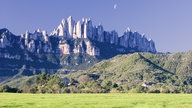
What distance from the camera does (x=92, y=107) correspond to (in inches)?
1243

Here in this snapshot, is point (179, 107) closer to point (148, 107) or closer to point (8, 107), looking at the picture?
point (148, 107)

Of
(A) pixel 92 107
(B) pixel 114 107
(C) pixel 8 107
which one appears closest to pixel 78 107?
(A) pixel 92 107

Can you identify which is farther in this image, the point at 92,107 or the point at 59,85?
the point at 59,85

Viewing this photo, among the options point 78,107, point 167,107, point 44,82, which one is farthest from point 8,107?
point 44,82

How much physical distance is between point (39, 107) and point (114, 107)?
6347mm

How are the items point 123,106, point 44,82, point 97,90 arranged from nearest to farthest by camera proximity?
1. point 123,106
2. point 97,90
3. point 44,82

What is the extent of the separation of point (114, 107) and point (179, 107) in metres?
5.57

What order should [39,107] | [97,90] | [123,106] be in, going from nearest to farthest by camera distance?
[39,107]
[123,106]
[97,90]

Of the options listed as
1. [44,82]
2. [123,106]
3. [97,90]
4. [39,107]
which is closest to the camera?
[39,107]

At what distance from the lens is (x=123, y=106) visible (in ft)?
110

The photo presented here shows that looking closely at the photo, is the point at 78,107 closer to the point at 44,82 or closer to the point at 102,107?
the point at 102,107

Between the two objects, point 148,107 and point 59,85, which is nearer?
point 148,107

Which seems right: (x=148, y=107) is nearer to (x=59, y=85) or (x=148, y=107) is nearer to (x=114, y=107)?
(x=114, y=107)

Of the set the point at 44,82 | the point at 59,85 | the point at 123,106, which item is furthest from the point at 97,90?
the point at 123,106
